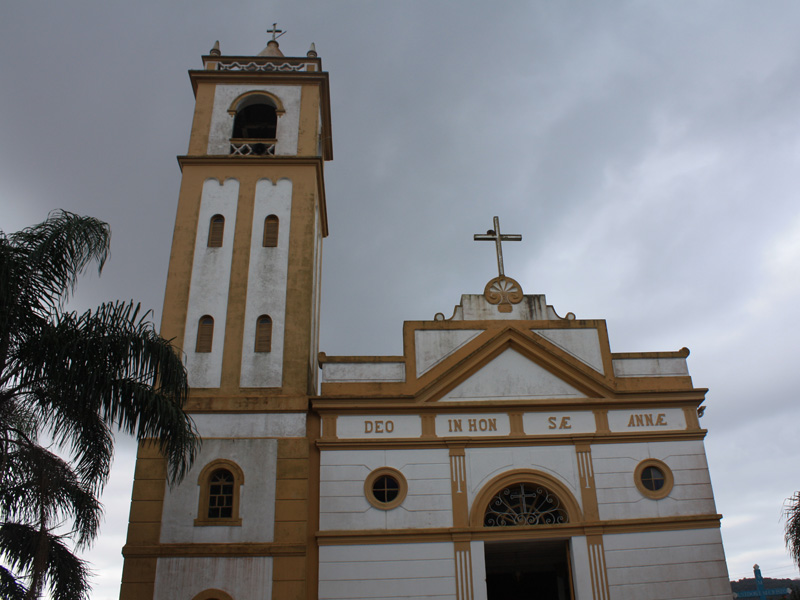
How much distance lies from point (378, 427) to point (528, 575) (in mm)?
6193

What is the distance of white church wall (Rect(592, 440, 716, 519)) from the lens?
1697 centimetres

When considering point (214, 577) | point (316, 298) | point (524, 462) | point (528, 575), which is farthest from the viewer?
point (316, 298)

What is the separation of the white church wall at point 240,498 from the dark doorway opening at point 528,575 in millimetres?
5901

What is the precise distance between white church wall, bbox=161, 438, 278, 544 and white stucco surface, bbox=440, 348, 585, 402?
4.71 m

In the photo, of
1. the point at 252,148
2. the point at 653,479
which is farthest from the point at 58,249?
the point at 653,479

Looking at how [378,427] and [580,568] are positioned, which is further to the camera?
[378,427]

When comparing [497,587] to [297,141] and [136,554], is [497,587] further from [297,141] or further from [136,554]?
[297,141]

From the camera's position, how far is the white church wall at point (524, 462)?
17094 mm

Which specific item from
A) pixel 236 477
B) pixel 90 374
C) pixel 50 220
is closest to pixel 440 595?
pixel 236 477

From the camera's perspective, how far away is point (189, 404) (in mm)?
17062

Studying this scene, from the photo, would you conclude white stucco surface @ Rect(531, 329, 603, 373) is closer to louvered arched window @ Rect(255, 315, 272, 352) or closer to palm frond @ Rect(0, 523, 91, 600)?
louvered arched window @ Rect(255, 315, 272, 352)

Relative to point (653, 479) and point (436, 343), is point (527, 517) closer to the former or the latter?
point (653, 479)

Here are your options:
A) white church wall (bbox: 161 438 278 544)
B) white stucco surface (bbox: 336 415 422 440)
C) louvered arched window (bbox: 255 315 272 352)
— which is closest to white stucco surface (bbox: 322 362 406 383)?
white stucco surface (bbox: 336 415 422 440)

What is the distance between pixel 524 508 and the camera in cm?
1695
